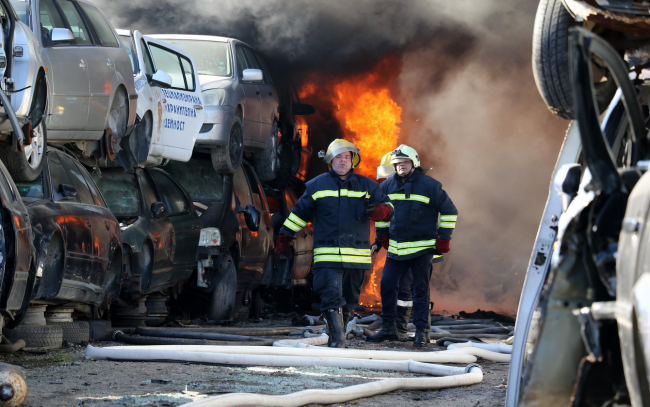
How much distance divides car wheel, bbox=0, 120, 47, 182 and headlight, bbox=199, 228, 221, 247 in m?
3.62

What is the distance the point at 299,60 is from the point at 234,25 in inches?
65.9

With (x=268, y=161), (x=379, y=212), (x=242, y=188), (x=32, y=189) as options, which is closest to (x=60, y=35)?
(x=32, y=189)

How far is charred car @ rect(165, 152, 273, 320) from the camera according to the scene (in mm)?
10688

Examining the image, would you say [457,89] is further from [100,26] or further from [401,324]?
[100,26]

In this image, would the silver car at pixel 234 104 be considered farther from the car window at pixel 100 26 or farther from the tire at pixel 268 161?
the car window at pixel 100 26

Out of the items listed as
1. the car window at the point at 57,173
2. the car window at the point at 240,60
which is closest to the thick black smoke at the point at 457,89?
the car window at the point at 240,60

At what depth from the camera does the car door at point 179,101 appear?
35.4 ft

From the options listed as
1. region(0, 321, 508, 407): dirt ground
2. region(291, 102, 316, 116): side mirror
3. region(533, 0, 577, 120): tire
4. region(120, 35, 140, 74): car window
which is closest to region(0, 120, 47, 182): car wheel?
region(0, 321, 508, 407): dirt ground

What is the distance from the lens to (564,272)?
2510 millimetres

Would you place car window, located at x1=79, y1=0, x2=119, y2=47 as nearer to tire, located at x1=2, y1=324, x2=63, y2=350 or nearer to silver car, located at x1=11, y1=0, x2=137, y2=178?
silver car, located at x1=11, y1=0, x2=137, y2=178

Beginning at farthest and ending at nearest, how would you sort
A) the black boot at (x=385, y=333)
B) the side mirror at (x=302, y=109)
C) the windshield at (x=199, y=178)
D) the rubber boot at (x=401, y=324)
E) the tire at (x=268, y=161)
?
the side mirror at (x=302, y=109), the tire at (x=268, y=161), the windshield at (x=199, y=178), the rubber boot at (x=401, y=324), the black boot at (x=385, y=333)

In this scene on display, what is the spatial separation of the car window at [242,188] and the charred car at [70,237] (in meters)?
3.43

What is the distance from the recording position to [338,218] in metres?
7.90

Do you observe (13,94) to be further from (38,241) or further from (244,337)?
(244,337)
